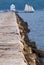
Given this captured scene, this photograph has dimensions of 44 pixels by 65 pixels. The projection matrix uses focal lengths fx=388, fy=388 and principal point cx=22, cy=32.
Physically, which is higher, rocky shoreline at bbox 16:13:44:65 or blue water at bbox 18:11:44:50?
rocky shoreline at bbox 16:13:44:65

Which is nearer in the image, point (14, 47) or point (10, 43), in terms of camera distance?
point (14, 47)

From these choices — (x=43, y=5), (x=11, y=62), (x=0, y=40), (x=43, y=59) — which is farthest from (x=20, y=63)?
(x=43, y=5)

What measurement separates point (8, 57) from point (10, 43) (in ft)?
3.38

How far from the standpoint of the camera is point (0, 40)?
5570mm

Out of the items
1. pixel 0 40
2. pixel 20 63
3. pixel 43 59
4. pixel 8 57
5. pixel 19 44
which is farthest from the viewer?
pixel 43 59

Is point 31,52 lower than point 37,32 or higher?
higher

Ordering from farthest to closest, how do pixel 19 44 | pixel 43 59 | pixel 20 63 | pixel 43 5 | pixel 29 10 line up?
pixel 43 5, pixel 29 10, pixel 43 59, pixel 19 44, pixel 20 63

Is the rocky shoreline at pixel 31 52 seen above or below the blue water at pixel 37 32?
above

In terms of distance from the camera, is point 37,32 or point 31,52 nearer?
point 31,52

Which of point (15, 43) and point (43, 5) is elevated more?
point (15, 43)

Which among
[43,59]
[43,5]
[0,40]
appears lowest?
[43,5]

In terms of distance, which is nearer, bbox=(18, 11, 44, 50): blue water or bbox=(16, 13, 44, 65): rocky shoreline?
bbox=(16, 13, 44, 65): rocky shoreline

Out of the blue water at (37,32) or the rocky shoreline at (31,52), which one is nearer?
the rocky shoreline at (31,52)

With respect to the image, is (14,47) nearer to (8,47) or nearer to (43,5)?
(8,47)
